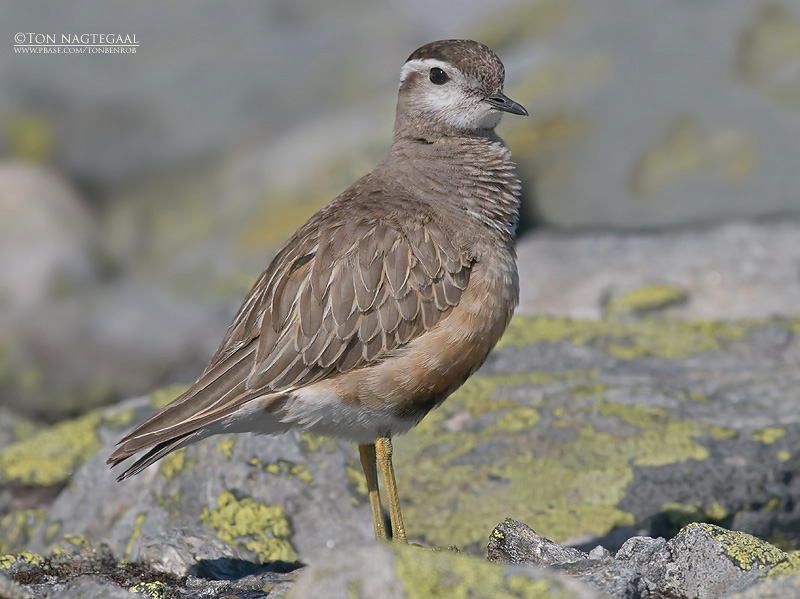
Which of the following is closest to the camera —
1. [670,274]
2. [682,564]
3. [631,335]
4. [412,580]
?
[412,580]

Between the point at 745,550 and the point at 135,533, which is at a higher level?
the point at 135,533

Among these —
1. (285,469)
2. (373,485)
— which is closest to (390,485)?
(373,485)

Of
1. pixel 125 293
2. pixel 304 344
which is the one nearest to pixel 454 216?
pixel 304 344

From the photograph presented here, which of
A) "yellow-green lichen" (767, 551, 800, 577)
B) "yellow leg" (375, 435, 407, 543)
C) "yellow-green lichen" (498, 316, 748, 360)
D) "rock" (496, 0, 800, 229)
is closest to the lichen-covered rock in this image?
"yellow-green lichen" (767, 551, 800, 577)

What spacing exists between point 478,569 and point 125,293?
1032 centimetres

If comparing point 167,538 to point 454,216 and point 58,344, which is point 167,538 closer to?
point 454,216

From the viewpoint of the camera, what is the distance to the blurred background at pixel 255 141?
40.8 feet

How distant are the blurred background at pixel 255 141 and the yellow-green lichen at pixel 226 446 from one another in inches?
134

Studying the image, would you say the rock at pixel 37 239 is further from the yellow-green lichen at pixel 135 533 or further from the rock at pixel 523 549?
the rock at pixel 523 549

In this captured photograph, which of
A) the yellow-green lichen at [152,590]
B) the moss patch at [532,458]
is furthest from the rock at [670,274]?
the yellow-green lichen at [152,590]

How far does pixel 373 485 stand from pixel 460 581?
120 inches

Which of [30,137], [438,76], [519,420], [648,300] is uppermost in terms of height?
[30,137]

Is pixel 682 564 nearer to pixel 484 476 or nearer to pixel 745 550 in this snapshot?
pixel 745 550

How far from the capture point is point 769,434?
299 inches
